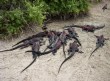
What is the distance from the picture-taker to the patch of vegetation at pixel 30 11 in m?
6.95

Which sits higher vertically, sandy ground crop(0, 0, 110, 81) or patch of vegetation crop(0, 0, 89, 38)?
patch of vegetation crop(0, 0, 89, 38)

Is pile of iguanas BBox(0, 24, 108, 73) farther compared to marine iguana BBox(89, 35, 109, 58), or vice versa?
marine iguana BBox(89, 35, 109, 58)

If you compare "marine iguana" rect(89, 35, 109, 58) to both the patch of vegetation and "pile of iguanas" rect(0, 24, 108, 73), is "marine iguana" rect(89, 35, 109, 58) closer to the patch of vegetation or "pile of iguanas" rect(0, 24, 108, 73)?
"pile of iguanas" rect(0, 24, 108, 73)

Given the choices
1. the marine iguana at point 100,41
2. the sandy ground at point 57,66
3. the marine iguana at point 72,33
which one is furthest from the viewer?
the marine iguana at point 72,33

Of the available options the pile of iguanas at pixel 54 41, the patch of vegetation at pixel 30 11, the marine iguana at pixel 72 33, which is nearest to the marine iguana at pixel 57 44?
the pile of iguanas at pixel 54 41

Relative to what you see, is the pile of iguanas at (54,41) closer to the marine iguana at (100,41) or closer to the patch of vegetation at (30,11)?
the marine iguana at (100,41)

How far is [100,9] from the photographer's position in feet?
28.9

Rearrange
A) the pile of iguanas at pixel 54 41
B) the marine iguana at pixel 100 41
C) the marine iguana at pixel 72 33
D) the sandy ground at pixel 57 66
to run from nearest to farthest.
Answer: the sandy ground at pixel 57 66
the pile of iguanas at pixel 54 41
the marine iguana at pixel 100 41
the marine iguana at pixel 72 33

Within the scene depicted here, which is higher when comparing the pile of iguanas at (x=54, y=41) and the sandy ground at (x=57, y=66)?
the pile of iguanas at (x=54, y=41)

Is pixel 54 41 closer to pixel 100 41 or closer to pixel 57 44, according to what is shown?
pixel 57 44

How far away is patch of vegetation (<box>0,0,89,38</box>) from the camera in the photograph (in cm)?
695

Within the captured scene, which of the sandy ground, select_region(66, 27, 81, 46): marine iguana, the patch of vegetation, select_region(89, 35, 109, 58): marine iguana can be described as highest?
the patch of vegetation

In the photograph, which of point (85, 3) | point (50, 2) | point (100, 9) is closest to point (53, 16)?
point (50, 2)

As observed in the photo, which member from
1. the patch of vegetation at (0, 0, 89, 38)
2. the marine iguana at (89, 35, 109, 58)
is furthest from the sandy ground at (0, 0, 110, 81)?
the patch of vegetation at (0, 0, 89, 38)
